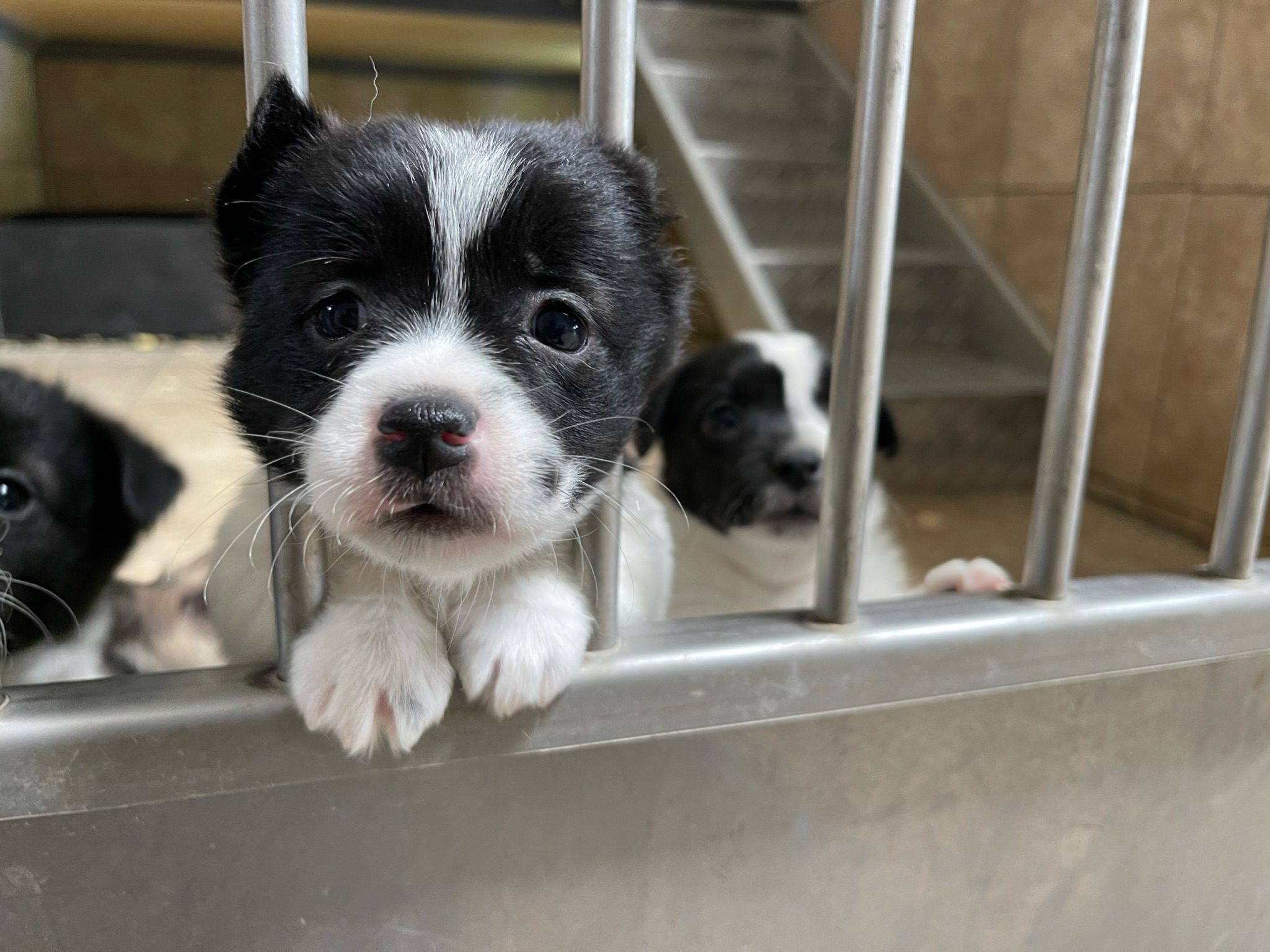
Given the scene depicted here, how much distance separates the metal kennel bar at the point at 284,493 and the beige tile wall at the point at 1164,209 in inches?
72.9

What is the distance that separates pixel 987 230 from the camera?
12.1 ft

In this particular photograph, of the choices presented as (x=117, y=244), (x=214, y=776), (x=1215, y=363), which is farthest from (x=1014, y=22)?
(x=117, y=244)

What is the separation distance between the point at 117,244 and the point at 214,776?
4873mm

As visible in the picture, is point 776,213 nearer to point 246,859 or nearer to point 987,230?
point 987,230

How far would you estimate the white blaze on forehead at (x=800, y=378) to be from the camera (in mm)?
1825

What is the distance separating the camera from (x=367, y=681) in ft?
2.76

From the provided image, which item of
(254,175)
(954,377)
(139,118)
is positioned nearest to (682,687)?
(254,175)

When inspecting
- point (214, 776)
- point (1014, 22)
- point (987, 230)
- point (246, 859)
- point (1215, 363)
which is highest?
point (1014, 22)

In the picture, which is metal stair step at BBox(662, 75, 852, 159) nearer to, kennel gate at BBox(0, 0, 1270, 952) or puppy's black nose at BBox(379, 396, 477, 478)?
kennel gate at BBox(0, 0, 1270, 952)

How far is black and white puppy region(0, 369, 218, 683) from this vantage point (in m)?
1.20

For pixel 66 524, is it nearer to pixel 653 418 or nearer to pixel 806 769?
pixel 653 418

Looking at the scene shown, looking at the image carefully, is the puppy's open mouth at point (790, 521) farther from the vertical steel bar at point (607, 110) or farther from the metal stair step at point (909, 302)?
the metal stair step at point (909, 302)

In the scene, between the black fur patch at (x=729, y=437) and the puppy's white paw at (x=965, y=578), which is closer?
the puppy's white paw at (x=965, y=578)

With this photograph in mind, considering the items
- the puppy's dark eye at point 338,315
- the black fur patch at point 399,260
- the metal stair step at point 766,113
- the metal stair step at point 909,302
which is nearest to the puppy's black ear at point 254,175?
the black fur patch at point 399,260
